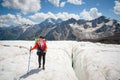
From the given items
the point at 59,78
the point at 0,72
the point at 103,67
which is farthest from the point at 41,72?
the point at 103,67

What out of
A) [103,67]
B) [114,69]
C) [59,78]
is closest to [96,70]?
[103,67]

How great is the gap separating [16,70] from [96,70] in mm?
8308

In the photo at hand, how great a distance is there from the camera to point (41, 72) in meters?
12.5

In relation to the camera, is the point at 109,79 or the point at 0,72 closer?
the point at 109,79

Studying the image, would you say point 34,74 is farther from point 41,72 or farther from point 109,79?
point 109,79

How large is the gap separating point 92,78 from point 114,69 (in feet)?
7.18

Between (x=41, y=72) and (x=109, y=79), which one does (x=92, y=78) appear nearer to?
(x=109, y=79)

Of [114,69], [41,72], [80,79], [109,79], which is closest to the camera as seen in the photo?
[109,79]

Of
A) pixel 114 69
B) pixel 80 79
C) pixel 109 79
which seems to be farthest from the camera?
pixel 80 79

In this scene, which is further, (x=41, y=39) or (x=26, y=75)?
(x=41, y=39)

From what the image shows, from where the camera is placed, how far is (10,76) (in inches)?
458

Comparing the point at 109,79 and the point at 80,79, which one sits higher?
the point at 109,79

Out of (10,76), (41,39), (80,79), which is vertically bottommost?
(80,79)

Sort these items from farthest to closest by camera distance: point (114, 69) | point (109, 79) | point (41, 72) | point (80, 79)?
point (80, 79), point (41, 72), point (114, 69), point (109, 79)
